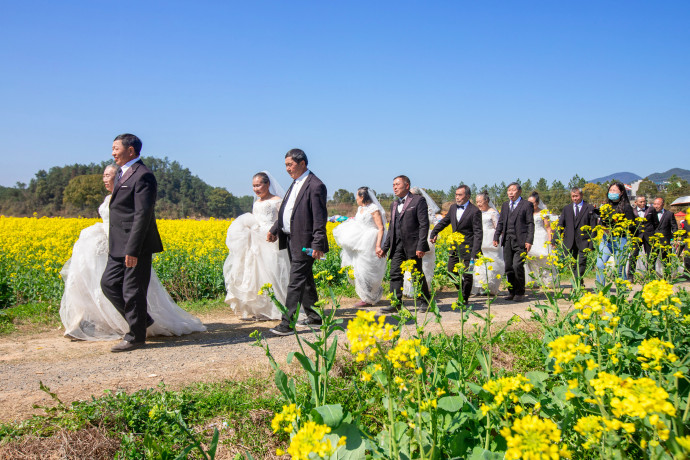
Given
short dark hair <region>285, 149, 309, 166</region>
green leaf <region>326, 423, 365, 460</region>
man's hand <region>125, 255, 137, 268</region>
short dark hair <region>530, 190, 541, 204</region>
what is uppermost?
short dark hair <region>285, 149, 309, 166</region>

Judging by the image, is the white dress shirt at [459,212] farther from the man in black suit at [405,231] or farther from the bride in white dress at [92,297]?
the bride in white dress at [92,297]

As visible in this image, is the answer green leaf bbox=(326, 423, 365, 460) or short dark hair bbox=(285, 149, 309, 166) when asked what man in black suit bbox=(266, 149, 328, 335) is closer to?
short dark hair bbox=(285, 149, 309, 166)

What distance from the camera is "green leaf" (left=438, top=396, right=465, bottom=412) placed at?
7.11 feet

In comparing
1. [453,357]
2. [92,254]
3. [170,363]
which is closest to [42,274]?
[92,254]

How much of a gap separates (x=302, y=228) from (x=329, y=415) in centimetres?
353

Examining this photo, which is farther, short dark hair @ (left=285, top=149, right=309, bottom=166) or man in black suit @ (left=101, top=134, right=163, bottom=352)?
short dark hair @ (left=285, top=149, right=309, bottom=166)

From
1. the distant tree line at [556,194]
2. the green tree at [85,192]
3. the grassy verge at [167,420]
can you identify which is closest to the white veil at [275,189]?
the grassy verge at [167,420]

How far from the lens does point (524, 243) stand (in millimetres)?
7996

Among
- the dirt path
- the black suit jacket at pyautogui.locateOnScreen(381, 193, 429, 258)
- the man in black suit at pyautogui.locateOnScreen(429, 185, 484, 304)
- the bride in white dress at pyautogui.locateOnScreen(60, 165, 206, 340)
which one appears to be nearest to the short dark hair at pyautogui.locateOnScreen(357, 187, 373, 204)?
the black suit jacket at pyautogui.locateOnScreen(381, 193, 429, 258)

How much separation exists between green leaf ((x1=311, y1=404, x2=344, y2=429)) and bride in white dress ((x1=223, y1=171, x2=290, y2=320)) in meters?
4.27

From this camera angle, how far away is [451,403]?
7.27ft

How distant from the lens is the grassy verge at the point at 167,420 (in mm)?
2715

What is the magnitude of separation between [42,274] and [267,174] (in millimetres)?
4045

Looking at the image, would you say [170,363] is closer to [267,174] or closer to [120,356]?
[120,356]
